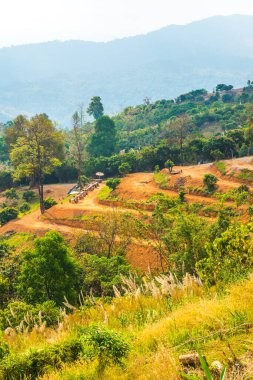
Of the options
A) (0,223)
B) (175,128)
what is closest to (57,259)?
(0,223)

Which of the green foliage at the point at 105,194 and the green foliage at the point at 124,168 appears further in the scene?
the green foliage at the point at 124,168

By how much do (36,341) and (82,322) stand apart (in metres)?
1.30

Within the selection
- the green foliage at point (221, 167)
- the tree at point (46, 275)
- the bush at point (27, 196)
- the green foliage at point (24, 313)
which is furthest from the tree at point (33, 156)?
the green foliage at point (24, 313)

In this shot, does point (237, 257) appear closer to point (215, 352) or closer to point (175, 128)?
point (215, 352)

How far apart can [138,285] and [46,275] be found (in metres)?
6.85

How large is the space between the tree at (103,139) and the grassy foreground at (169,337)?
63.8 metres

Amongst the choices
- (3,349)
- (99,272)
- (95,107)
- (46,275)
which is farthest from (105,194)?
(95,107)

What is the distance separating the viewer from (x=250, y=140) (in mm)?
51969

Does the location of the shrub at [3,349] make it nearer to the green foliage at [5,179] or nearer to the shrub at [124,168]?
the shrub at [124,168]

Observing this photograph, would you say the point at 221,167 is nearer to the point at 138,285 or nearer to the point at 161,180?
the point at 161,180

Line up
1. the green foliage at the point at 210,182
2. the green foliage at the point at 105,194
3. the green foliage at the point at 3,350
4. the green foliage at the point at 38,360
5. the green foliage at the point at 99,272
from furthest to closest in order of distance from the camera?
the green foliage at the point at 105,194, the green foliage at the point at 210,182, the green foliage at the point at 99,272, the green foliage at the point at 3,350, the green foliage at the point at 38,360

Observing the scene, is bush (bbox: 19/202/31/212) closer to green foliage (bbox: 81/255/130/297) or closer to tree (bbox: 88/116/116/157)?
tree (bbox: 88/116/116/157)

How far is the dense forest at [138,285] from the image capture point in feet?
20.8

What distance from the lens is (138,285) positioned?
41.6 feet
